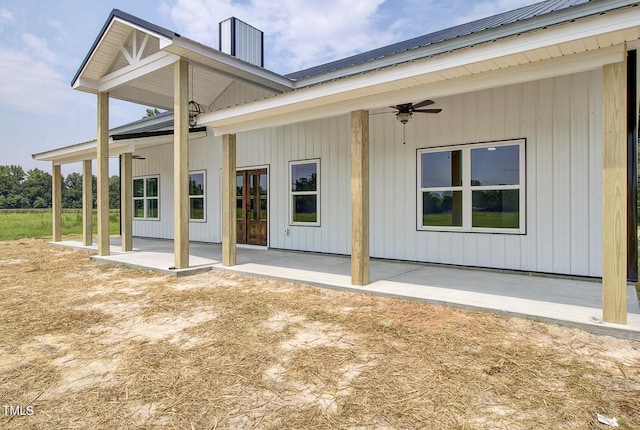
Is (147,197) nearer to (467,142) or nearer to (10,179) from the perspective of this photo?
(467,142)

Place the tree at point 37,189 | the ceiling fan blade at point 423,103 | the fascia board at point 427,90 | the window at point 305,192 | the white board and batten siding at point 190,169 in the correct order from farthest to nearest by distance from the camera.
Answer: the tree at point 37,189 < the white board and batten siding at point 190,169 < the window at point 305,192 < the ceiling fan blade at point 423,103 < the fascia board at point 427,90

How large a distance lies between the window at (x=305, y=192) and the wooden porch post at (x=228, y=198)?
7.02 feet

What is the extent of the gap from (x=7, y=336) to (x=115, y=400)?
2.03 metres

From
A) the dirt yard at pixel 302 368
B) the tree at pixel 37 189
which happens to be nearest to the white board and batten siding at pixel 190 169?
the dirt yard at pixel 302 368

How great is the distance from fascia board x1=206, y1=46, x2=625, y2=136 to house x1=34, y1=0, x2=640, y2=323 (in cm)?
2

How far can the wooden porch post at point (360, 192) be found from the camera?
4.62 m

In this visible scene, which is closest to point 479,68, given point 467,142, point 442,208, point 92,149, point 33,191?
point 467,142

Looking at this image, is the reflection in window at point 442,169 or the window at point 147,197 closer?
the reflection in window at point 442,169

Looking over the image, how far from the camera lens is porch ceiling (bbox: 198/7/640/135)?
2906 mm

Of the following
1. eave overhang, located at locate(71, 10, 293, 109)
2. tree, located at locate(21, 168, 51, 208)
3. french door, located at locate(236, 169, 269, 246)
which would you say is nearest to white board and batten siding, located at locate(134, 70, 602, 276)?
french door, located at locate(236, 169, 269, 246)

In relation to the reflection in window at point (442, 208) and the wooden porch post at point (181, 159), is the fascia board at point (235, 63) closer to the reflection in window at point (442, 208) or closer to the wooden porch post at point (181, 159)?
the wooden porch post at point (181, 159)

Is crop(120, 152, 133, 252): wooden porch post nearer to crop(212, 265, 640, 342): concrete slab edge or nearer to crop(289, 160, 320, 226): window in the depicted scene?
crop(289, 160, 320, 226): window

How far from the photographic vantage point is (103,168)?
775 cm

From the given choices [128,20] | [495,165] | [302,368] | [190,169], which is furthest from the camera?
[190,169]
